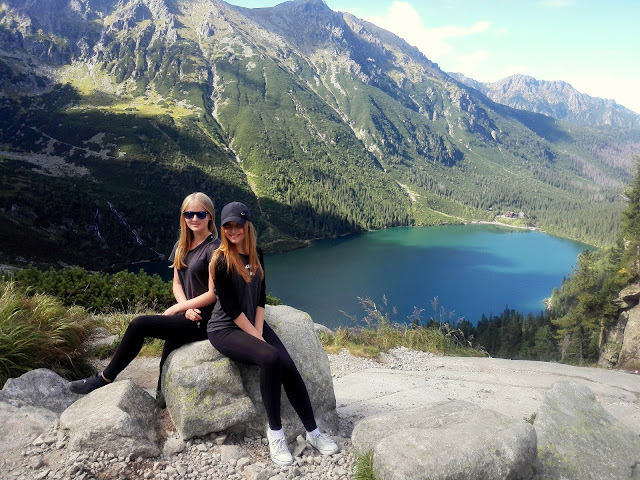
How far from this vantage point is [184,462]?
14.8 feet

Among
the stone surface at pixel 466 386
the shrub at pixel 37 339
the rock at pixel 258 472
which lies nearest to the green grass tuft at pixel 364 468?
the rock at pixel 258 472

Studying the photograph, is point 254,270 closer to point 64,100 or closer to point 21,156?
point 21,156

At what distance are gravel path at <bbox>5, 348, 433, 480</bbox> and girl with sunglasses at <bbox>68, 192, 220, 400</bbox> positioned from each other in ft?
3.03

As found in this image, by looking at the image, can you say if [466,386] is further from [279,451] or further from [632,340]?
[632,340]

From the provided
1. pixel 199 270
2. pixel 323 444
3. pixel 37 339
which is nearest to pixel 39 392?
pixel 37 339

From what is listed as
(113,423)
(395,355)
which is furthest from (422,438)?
(395,355)

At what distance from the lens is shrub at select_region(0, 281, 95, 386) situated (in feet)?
18.4

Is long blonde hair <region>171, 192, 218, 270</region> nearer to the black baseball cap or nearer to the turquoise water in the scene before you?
the black baseball cap

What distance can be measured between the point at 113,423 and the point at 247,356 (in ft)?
5.51

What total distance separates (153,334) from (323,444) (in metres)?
2.76

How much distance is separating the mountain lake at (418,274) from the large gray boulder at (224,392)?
47.3 metres

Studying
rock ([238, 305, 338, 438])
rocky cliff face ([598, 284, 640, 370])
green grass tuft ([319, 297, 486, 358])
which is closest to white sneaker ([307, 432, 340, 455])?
rock ([238, 305, 338, 438])

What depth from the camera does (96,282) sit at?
13375 mm

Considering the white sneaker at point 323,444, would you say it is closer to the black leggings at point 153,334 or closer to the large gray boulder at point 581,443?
the black leggings at point 153,334
